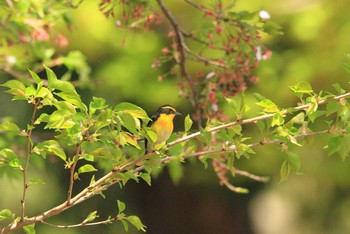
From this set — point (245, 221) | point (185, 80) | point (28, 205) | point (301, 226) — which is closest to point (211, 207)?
point (245, 221)

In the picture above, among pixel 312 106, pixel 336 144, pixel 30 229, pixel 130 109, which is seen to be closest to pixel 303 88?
pixel 312 106

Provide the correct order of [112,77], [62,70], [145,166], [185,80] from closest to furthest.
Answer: [145,166] < [185,80] < [112,77] < [62,70]

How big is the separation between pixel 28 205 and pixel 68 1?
28.3 ft

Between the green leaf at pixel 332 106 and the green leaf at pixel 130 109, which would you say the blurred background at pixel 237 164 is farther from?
the green leaf at pixel 130 109

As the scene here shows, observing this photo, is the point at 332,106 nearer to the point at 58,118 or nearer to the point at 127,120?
the point at 127,120

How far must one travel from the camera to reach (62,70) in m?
14.2

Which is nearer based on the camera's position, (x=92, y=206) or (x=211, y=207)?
(x=92, y=206)

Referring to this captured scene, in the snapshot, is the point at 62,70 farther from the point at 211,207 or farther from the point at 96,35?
the point at 211,207

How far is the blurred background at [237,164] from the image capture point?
12.2 m

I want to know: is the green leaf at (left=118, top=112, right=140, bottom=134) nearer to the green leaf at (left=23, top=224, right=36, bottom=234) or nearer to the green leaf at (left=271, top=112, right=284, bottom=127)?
the green leaf at (left=271, top=112, right=284, bottom=127)

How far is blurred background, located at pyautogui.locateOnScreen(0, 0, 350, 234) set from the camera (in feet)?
40.1

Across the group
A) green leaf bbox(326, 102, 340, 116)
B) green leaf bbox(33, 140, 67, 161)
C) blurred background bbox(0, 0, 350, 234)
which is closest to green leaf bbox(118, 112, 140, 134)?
green leaf bbox(33, 140, 67, 161)

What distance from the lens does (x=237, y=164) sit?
13039mm

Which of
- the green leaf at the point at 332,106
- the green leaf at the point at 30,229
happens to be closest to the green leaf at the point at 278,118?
the green leaf at the point at 332,106
